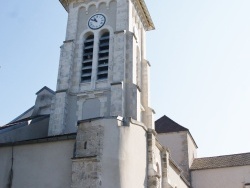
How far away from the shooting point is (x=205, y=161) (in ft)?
101

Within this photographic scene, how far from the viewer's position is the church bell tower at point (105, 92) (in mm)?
15742

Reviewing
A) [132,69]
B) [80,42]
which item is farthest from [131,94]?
[80,42]

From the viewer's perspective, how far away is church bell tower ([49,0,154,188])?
15.7m

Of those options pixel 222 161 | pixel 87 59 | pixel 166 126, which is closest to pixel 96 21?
pixel 87 59

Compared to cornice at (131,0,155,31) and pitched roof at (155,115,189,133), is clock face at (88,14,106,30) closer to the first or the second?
cornice at (131,0,155,31)

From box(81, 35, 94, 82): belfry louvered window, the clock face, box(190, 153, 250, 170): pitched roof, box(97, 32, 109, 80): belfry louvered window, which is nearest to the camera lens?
box(97, 32, 109, 80): belfry louvered window

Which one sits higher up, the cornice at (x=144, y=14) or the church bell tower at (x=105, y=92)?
the cornice at (x=144, y=14)

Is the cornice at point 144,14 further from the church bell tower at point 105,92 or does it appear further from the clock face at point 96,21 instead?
the clock face at point 96,21

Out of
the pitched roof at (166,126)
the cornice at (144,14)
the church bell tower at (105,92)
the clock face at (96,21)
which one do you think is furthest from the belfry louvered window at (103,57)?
the pitched roof at (166,126)

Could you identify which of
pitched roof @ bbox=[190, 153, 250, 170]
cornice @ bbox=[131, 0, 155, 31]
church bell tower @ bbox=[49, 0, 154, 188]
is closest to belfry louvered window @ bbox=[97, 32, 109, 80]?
church bell tower @ bbox=[49, 0, 154, 188]

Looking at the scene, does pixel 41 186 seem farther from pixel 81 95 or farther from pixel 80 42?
pixel 80 42

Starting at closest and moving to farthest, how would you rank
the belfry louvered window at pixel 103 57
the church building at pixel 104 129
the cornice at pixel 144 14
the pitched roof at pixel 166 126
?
the church building at pixel 104 129
the belfry louvered window at pixel 103 57
the cornice at pixel 144 14
the pitched roof at pixel 166 126

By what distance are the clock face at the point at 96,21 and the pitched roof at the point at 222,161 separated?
42.6 ft

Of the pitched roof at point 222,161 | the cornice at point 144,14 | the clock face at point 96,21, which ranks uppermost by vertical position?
the cornice at point 144,14
